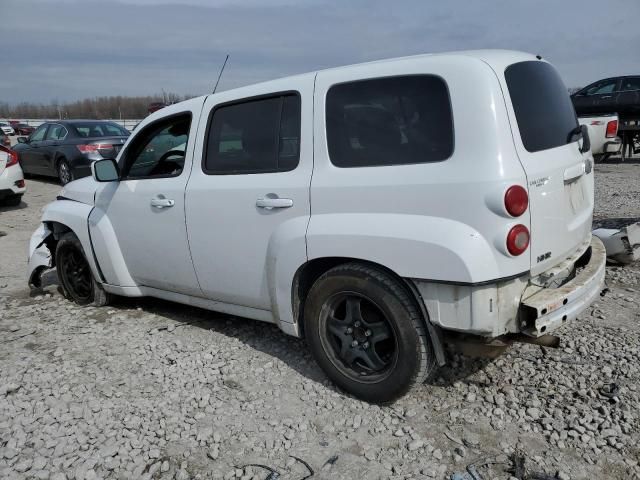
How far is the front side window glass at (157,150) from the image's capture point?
4184 millimetres

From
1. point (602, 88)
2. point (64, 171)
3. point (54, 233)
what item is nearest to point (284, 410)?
point (54, 233)

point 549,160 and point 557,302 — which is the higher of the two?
point 549,160

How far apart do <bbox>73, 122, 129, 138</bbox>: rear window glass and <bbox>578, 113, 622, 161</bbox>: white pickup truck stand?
1034cm

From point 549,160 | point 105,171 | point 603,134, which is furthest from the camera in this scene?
point 603,134

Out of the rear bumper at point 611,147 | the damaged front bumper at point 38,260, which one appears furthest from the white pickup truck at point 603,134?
the damaged front bumper at point 38,260

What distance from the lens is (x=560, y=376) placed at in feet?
11.0

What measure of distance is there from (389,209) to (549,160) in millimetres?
902

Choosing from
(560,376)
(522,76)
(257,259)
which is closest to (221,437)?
(257,259)

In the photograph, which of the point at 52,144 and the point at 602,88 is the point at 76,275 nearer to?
the point at 52,144

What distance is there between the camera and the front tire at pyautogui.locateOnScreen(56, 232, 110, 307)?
16.4 ft

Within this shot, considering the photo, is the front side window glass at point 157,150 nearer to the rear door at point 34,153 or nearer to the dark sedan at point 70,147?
the dark sedan at point 70,147

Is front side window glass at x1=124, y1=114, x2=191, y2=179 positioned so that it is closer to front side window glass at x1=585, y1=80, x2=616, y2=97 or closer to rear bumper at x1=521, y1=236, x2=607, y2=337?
rear bumper at x1=521, y1=236, x2=607, y2=337

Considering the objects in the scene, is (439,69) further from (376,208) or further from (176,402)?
(176,402)

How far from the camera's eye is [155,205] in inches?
159
